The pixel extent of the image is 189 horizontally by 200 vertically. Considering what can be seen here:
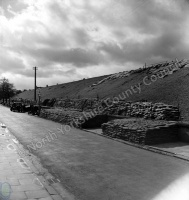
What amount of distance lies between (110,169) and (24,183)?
282 centimetres

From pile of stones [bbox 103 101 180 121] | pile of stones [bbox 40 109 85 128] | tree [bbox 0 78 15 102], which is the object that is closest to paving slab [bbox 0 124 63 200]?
pile of stones [bbox 103 101 180 121]

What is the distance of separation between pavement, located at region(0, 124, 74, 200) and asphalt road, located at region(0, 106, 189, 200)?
1.52 feet

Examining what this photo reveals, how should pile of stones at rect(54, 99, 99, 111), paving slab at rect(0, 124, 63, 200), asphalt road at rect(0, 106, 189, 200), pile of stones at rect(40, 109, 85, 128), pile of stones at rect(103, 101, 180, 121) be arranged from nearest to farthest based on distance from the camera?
paving slab at rect(0, 124, 63, 200) < asphalt road at rect(0, 106, 189, 200) < pile of stones at rect(103, 101, 180, 121) < pile of stones at rect(40, 109, 85, 128) < pile of stones at rect(54, 99, 99, 111)

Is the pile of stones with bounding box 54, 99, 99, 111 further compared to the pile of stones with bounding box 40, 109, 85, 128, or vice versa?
the pile of stones with bounding box 54, 99, 99, 111

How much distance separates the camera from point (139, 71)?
141 ft

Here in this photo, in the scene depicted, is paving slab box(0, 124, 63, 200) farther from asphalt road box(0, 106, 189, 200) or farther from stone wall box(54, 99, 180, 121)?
stone wall box(54, 99, 180, 121)

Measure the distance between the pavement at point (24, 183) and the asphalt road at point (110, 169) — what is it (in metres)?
0.46

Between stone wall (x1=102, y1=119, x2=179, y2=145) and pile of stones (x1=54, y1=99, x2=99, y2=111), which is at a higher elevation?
pile of stones (x1=54, y1=99, x2=99, y2=111)

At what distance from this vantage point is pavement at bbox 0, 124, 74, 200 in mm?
5464

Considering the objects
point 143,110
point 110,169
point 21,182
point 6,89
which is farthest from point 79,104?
→ point 6,89

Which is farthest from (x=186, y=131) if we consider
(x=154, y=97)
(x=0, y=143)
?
(x=154, y=97)

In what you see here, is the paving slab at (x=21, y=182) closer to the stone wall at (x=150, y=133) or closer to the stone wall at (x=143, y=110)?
the stone wall at (x=150, y=133)

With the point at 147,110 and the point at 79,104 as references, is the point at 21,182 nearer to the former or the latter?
the point at 147,110

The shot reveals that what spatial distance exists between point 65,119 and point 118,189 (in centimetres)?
1784
